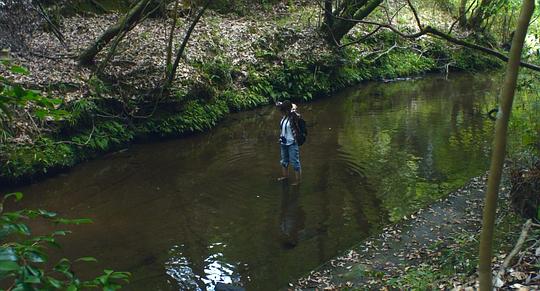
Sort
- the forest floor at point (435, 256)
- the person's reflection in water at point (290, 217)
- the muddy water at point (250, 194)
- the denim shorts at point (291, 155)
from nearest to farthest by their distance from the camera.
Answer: the forest floor at point (435, 256) → the muddy water at point (250, 194) → the person's reflection in water at point (290, 217) → the denim shorts at point (291, 155)

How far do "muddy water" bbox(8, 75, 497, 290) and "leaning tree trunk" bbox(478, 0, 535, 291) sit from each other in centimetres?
444

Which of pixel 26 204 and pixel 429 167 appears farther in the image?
pixel 429 167

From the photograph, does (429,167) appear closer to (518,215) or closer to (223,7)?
(518,215)

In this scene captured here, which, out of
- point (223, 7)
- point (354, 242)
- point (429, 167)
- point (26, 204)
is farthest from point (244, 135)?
point (223, 7)

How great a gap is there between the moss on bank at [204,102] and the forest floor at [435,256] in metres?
2.64

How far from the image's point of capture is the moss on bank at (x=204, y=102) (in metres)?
11.7

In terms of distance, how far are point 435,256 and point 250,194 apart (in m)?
4.68

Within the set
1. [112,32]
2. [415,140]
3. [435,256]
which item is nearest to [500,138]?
[435,256]

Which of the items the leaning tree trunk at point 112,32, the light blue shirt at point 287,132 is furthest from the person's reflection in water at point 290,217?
the leaning tree trunk at point 112,32

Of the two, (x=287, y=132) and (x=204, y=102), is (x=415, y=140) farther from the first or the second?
(x=204, y=102)

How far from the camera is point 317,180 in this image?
1118cm

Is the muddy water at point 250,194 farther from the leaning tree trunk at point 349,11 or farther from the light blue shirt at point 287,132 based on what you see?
the leaning tree trunk at point 349,11

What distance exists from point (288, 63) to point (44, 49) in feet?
31.8

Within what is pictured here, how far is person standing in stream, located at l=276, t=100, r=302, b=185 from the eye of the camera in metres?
10.3
